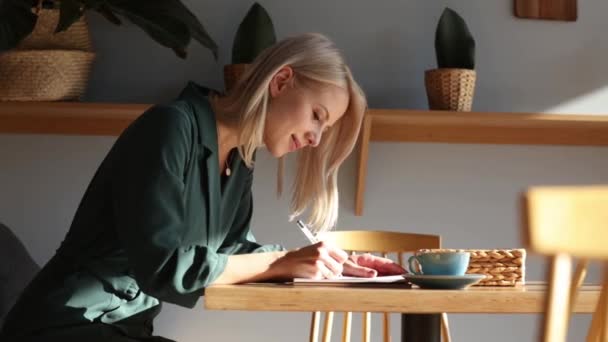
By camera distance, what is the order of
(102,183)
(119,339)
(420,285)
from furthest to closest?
(102,183)
(119,339)
(420,285)

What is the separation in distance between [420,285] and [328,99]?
1.85ft

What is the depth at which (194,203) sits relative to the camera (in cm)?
207

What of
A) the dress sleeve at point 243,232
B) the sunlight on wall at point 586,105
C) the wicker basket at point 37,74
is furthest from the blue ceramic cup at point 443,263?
the sunlight on wall at point 586,105

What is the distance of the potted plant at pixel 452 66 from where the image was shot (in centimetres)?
332

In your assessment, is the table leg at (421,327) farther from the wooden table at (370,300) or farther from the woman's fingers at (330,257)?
the wooden table at (370,300)

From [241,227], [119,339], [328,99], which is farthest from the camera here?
[241,227]

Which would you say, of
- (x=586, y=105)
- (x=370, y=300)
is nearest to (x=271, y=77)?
(x=370, y=300)

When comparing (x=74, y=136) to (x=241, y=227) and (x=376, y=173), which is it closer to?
(x=376, y=173)

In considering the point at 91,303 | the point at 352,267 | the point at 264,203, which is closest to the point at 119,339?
the point at 91,303

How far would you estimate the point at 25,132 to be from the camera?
137 inches

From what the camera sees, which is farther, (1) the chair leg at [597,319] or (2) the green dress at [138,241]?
(2) the green dress at [138,241]

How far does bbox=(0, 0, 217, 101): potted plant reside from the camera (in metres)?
3.12

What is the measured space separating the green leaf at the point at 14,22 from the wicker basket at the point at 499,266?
64.2 inches

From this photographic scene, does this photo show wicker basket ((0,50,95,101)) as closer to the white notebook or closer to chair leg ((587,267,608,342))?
the white notebook
